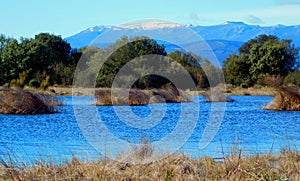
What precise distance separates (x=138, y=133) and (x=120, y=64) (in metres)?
36.0

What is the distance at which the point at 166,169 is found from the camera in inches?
376

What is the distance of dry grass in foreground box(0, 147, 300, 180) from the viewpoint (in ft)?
27.6

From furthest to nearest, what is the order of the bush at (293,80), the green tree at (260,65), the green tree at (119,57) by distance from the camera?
the green tree at (260,65) < the bush at (293,80) < the green tree at (119,57)

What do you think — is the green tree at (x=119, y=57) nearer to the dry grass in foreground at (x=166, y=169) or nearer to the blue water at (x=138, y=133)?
the blue water at (x=138, y=133)

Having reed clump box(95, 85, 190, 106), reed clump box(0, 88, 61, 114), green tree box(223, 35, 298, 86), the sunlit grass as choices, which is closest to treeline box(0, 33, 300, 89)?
green tree box(223, 35, 298, 86)

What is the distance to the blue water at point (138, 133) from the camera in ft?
42.4

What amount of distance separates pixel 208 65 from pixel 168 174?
42.2m

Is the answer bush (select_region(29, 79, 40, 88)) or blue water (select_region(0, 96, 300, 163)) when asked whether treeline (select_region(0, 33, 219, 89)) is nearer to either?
bush (select_region(29, 79, 40, 88))

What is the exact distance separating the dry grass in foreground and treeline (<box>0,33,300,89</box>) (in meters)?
32.1

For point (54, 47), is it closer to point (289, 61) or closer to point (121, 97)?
point (289, 61)

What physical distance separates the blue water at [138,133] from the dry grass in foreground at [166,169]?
2.36ft

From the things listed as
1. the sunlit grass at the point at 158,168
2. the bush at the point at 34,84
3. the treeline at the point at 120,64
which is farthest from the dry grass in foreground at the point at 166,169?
the bush at the point at 34,84

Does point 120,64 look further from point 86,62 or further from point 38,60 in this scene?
point 38,60

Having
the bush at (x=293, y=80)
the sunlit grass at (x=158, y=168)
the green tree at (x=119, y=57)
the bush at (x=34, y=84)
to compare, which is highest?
the green tree at (x=119, y=57)
